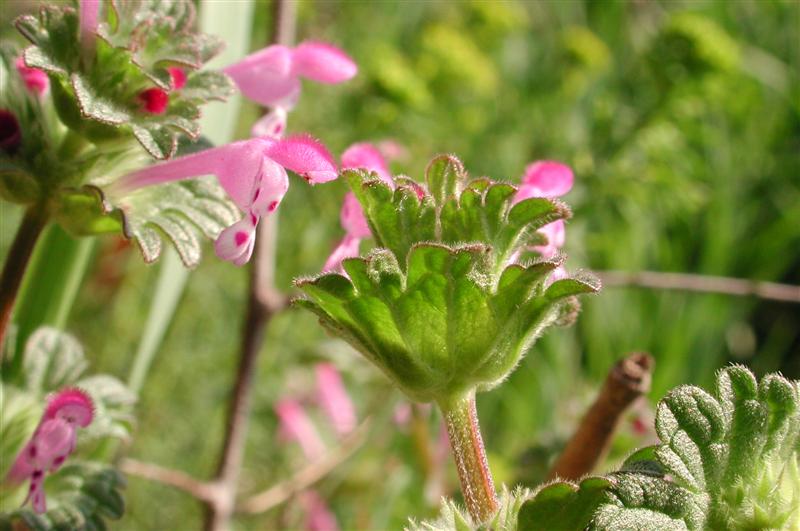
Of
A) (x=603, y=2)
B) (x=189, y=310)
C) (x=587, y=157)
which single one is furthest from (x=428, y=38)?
(x=603, y=2)

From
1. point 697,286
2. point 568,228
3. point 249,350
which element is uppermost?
point 568,228

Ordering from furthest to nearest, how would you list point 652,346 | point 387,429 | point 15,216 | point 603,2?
1. point 603,2
2. point 652,346
3. point 15,216
4. point 387,429

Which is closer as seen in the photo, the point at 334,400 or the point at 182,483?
the point at 182,483

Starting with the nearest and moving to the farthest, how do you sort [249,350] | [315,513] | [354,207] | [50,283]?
[354,207]
[50,283]
[249,350]
[315,513]

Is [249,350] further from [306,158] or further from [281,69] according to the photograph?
[306,158]

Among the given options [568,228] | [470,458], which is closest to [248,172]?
[470,458]

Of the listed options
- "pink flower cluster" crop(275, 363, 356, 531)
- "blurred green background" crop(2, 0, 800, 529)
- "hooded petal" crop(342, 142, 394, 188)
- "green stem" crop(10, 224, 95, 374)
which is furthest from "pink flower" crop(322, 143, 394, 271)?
"pink flower cluster" crop(275, 363, 356, 531)

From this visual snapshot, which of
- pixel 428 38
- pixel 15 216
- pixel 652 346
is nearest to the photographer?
pixel 15 216

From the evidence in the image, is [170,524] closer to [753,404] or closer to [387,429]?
[387,429]
